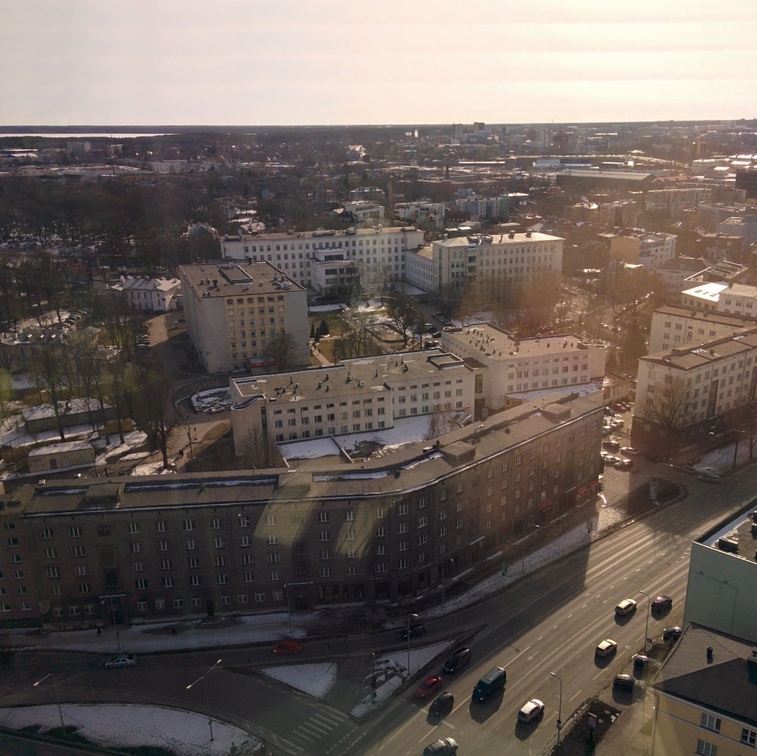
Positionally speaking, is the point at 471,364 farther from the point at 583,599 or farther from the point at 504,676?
the point at 504,676

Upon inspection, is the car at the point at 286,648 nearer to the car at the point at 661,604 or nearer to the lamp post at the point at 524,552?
the lamp post at the point at 524,552

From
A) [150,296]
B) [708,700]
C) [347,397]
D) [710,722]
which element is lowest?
[710,722]

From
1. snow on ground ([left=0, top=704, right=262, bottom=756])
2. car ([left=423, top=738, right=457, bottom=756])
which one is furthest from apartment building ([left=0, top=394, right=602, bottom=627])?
car ([left=423, top=738, right=457, bottom=756])

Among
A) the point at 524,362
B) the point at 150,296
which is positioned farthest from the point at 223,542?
the point at 150,296

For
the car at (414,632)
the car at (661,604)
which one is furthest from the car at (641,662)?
the car at (414,632)

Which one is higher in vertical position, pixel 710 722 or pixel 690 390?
pixel 690 390

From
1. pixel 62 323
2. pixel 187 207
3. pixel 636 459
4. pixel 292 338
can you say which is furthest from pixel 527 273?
pixel 187 207

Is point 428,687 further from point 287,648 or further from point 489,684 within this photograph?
point 287,648
